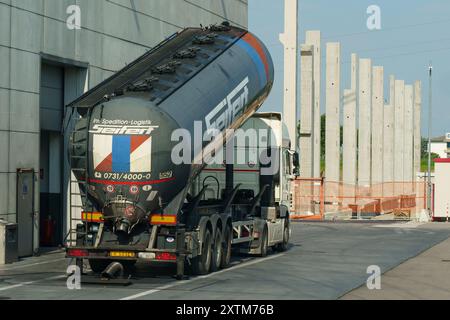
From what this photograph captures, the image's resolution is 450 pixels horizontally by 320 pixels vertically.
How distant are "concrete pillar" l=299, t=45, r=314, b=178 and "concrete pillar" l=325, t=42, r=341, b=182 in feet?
12.9

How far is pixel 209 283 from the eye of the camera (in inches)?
731

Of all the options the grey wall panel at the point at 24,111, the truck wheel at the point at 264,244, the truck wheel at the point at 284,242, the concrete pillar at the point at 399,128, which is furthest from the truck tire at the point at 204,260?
the concrete pillar at the point at 399,128

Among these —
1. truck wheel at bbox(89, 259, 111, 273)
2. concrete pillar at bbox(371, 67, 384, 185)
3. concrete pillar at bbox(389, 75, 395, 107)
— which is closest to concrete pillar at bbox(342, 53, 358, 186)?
concrete pillar at bbox(371, 67, 384, 185)

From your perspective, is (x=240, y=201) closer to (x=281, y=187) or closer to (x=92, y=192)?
(x=281, y=187)

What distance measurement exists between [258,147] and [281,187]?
1.42 meters

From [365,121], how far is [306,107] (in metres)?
14.1

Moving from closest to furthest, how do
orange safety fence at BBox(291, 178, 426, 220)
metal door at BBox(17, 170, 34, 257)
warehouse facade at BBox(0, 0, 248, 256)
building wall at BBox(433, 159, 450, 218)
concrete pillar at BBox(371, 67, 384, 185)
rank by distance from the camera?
warehouse facade at BBox(0, 0, 248, 256) → metal door at BBox(17, 170, 34, 257) → building wall at BBox(433, 159, 450, 218) → orange safety fence at BBox(291, 178, 426, 220) → concrete pillar at BBox(371, 67, 384, 185)

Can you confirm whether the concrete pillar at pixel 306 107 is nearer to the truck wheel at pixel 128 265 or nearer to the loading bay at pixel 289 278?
the loading bay at pixel 289 278

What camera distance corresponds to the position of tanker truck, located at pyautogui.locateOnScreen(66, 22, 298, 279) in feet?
59.7

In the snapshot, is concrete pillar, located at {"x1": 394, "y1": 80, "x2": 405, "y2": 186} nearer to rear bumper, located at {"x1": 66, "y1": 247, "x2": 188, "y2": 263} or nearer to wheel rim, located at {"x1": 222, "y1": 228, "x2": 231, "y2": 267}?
wheel rim, located at {"x1": 222, "y1": 228, "x2": 231, "y2": 267}

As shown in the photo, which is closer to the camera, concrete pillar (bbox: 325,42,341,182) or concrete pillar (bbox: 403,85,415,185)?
concrete pillar (bbox: 325,42,341,182)
